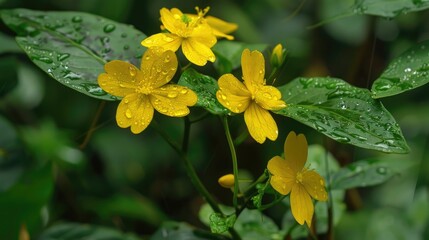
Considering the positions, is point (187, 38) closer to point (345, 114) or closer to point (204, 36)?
point (204, 36)

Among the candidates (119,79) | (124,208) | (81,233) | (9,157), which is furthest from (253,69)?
(124,208)

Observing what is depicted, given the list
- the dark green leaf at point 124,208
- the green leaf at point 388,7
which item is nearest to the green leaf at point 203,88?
the green leaf at point 388,7

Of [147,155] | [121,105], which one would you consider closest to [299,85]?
[121,105]

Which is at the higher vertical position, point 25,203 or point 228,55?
point 228,55

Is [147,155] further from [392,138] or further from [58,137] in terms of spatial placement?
[392,138]

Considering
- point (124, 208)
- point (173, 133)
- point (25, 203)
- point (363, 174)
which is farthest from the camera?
point (173, 133)
